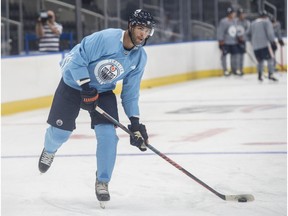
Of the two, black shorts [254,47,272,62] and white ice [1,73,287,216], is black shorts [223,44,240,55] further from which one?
white ice [1,73,287,216]

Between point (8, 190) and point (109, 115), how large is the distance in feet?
3.21

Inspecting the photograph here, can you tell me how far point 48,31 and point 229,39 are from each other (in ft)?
18.5

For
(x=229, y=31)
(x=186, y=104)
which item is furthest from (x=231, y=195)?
(x=229, y=31)

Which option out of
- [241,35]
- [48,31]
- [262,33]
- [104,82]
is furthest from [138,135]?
[241,35]

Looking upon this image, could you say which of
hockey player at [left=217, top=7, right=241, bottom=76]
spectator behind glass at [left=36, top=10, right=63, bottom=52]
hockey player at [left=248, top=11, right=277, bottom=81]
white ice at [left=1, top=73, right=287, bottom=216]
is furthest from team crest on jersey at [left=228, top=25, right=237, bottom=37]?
white ice at [left=1, top=73, right=287, bottom=216]

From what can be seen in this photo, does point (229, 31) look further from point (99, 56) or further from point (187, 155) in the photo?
point (99, 56)

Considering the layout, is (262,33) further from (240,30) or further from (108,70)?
(108,70)

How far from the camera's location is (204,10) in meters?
20.1

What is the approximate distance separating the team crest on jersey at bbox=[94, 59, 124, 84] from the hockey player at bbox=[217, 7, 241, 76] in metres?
13.2

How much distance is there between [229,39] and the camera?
18.4 m

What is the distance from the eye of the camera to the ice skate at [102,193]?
524 centimetres

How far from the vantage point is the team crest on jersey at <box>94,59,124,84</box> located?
5223mm

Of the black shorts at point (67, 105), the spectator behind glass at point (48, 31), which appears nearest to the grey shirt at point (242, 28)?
the spectator behind glass at point (48, 31)

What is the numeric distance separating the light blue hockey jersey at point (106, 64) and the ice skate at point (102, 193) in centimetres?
44
